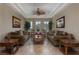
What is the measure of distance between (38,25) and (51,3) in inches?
24.2

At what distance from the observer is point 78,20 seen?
280 centimetres

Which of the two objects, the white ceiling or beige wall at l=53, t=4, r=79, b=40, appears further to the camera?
beige wall at l=53, t=4, r=79, b=40

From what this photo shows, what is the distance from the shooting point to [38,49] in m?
2.88

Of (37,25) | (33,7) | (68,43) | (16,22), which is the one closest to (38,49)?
(37,25)

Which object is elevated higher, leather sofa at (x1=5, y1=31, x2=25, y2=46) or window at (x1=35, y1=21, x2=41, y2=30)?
window at (x1=35, y1=21, x2=41, y2=30)

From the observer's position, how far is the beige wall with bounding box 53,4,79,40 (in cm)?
282

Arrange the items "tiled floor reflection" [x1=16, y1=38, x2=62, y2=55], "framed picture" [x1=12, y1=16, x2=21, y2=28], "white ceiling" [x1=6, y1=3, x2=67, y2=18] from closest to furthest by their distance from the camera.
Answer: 1. "white ceiling" [x1=6, y1=3, x2=67, y2=18]
2. "tiled floor reflection" [x1=16, y1=38, x2=62, y2=55]
3. "framed picture" [x1=12, y1=16, x2=21, y2=28]

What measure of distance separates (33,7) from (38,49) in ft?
3.08

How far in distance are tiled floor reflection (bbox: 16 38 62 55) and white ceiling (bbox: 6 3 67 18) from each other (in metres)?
0.62

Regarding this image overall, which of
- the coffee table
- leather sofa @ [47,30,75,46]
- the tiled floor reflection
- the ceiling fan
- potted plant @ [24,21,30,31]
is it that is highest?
the ceiling fan

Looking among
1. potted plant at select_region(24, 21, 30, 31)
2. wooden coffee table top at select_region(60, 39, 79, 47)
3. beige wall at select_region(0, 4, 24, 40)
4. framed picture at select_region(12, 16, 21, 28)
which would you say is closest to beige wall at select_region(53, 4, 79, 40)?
wooden coffee table top at select_region(60, 39, 79, 47)

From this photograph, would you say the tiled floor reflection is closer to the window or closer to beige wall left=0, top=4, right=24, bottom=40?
the window

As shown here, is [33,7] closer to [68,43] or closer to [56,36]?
[56,36]
